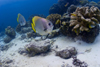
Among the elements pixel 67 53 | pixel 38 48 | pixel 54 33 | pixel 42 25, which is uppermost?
pixel 54 33

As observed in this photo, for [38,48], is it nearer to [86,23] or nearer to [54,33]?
[54,33]

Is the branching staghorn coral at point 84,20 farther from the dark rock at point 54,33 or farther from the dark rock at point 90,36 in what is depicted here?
the dark rock at point 54,33

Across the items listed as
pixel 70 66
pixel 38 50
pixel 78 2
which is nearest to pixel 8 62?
pixel 38 50

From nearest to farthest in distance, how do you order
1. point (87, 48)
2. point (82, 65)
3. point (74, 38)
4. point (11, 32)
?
point (82, 65)
point (87, 48)
point (74, 38)
point (11, 32)

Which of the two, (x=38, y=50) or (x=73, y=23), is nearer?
(x=73, y=23)

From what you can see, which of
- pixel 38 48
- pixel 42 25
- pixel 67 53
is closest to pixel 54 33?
pixel 38 48

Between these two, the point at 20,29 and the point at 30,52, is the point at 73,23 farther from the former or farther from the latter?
the point at 20,29

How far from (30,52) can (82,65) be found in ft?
10.5

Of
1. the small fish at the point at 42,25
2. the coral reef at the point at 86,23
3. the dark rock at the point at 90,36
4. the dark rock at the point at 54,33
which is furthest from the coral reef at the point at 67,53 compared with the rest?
the dark rock at the point at 54,33

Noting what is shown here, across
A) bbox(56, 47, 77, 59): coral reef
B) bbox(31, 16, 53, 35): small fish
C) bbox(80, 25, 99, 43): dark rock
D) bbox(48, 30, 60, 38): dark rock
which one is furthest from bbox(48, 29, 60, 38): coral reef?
bbox(31, 16, 53, 35): small fish

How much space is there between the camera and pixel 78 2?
38.5 feet

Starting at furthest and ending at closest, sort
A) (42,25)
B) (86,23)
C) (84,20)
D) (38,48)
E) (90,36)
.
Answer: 1. (38,48)
2. (90,36)
3. (86,23)
4. (84,20)
5. (42,25)

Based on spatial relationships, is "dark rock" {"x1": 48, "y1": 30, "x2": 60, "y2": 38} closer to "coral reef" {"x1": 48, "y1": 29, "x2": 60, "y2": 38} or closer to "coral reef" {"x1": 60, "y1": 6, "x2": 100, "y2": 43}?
"coral reef" {"x1": 48, "y1": 29, "x2": 60, "y2": 38}

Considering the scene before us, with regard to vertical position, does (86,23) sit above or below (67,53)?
above
